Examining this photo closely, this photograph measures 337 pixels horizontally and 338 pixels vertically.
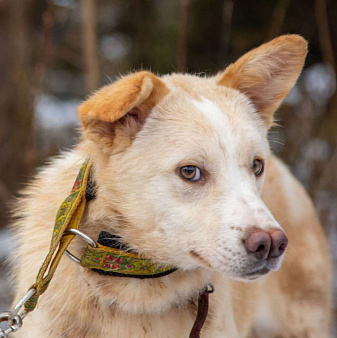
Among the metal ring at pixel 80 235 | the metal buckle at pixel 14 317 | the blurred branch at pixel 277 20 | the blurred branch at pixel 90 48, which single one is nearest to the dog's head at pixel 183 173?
the metal ring at pixel 80 235

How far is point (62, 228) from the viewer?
203 centimetres

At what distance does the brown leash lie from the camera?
2111 millimetres

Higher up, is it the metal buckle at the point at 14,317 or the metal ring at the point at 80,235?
the metal ring at the point at 80,235

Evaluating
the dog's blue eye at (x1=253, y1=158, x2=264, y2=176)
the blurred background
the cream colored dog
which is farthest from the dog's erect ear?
the blurred background

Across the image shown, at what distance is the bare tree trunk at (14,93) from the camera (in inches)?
245

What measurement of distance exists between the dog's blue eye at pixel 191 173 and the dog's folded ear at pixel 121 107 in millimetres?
282

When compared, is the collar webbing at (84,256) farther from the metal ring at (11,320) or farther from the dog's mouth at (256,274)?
the dog's mouth at (256,274)

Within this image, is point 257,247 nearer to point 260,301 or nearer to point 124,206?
point 124,206

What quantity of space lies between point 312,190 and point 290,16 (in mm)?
2158

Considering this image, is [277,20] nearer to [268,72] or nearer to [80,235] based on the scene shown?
[268,72]

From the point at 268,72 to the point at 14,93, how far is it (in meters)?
5.09

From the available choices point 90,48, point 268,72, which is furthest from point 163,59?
point 268,72

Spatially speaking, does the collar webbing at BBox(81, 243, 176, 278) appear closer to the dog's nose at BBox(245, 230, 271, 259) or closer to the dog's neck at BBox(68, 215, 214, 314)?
the dog's neck at BBox(68, 215, 214, 314)

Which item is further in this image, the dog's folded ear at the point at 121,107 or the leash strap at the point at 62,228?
the leash strap at the point at 62,228
